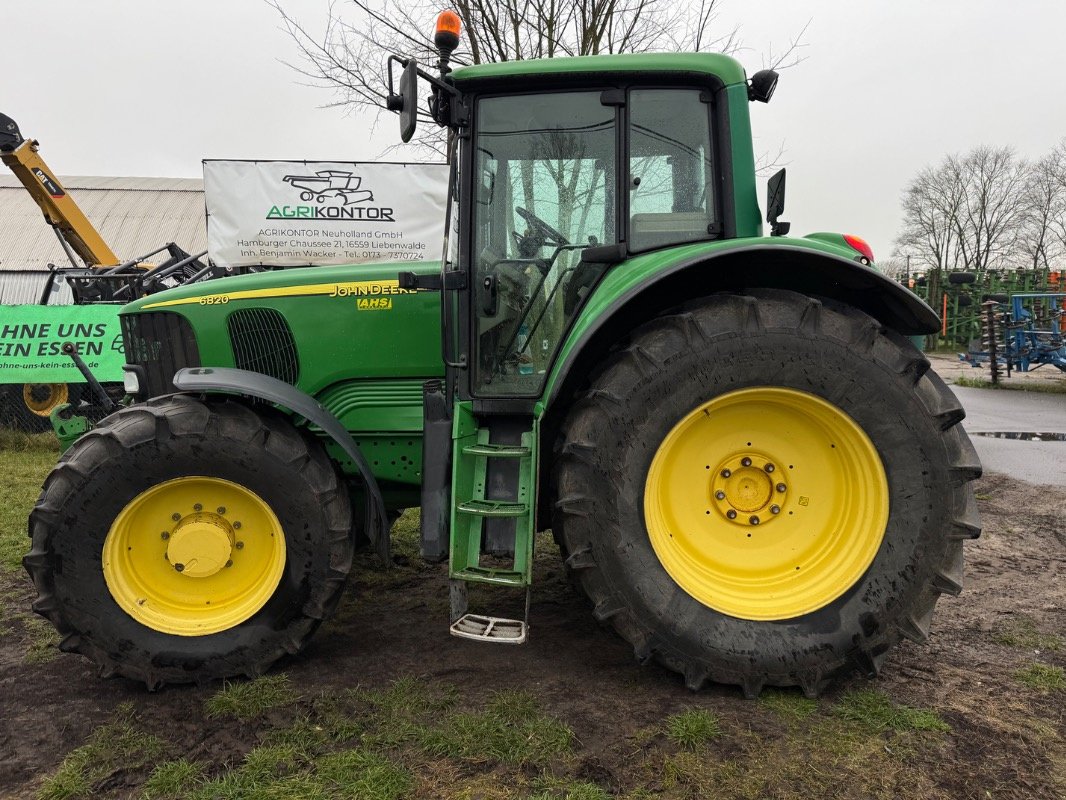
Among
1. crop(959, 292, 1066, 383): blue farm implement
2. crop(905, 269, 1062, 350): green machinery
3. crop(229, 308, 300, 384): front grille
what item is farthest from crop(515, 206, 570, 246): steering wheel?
crop(905, 269, 1062, 350): green machinery

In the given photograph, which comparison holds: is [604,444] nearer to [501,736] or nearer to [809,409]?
[809,409]

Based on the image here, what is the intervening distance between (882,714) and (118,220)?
33.9m

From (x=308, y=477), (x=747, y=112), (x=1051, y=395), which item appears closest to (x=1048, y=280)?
(x=1051, y=395)

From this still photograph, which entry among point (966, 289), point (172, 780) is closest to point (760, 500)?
point (172, 780)

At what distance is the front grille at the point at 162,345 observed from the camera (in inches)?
134

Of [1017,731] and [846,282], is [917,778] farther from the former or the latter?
[846,282]

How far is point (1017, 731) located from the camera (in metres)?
2.40

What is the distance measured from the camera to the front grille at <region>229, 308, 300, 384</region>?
3.31m

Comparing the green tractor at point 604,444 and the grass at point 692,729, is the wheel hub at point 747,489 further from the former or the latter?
the grass at point 692,729

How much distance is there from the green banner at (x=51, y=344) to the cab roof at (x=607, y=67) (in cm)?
676

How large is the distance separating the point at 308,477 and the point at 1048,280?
25.6m

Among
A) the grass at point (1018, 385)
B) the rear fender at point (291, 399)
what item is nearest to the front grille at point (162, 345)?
the rear fender at point (291, 399)

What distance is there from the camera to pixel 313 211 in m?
11.0

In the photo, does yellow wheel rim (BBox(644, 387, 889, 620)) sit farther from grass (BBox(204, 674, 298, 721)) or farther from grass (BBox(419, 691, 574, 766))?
grass (BBox(204, 674, 298, 721))
